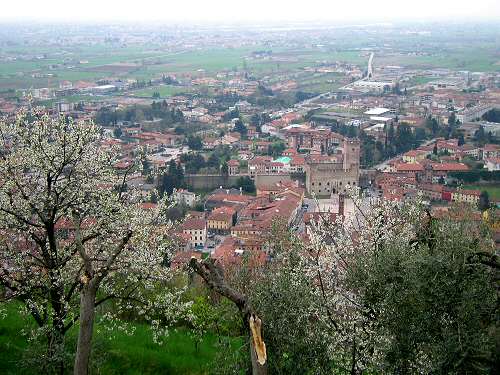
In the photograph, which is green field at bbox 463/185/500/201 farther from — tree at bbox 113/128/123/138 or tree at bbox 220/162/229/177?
tree at bbox 113/128/123/138

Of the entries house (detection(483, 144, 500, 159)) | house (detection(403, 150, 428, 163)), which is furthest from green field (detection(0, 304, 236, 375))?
house (detection(483, 144, 500, 159))

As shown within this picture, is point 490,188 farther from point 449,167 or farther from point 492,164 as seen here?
point 492,164

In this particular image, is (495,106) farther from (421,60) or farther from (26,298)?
(26,298)

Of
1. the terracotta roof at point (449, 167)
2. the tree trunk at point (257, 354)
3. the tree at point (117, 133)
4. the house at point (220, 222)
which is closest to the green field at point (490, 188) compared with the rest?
the terracotta roof at point (449, 167)

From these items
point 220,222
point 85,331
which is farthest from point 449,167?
point 85,331

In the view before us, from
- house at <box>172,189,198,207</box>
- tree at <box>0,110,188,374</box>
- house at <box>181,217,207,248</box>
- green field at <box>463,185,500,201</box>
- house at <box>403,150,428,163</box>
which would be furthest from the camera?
house at <box>403,150,428,163</box>

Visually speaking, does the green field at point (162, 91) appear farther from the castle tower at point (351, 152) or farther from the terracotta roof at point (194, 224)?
the terracotta roof at point (194, 224)
